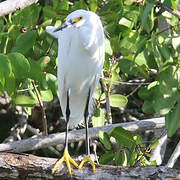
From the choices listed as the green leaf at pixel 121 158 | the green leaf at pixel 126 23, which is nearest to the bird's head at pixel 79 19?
the green leaf at pixel 126 23

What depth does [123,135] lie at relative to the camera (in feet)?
7.00

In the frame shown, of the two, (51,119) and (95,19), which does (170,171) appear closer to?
(95,19)

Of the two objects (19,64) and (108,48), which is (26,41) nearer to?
(19,64)

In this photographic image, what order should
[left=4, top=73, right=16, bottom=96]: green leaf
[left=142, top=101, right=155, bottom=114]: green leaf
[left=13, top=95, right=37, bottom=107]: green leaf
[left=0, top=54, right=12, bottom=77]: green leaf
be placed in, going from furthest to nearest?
[left=13, top=95, right=37, bottom=107]: green leaf, [left=142, top=101, right=155, bottom=114]: green leaf, [left=4, top=73, right=16, bottom=96]: green leaf, [left=0, top=54, right=12, bottom=77]: green leaf

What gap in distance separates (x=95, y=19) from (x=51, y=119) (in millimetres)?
1552

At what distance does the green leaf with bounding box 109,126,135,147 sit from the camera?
2.13 metres

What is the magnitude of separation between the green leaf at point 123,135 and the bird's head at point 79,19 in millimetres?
559

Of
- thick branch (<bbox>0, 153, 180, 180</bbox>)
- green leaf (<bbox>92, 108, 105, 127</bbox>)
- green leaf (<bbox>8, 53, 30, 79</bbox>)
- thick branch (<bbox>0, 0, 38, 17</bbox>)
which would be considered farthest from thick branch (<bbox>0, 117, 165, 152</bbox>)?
thick branch (<bbox>0, 0, 38, 17</bbox>)

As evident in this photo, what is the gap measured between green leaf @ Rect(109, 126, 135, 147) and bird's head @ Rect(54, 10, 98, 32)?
1.83ft

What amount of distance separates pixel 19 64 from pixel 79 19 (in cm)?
49

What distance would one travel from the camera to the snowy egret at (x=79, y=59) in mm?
2188

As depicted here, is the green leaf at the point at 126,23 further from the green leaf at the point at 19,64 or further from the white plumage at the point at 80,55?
the green leaf at the point at 19,64

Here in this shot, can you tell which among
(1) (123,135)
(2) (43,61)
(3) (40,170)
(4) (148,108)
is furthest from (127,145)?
(2) (43,61)

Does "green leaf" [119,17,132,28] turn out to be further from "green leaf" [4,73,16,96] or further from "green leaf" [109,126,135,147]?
"green leaf" [4,73,16,96]
